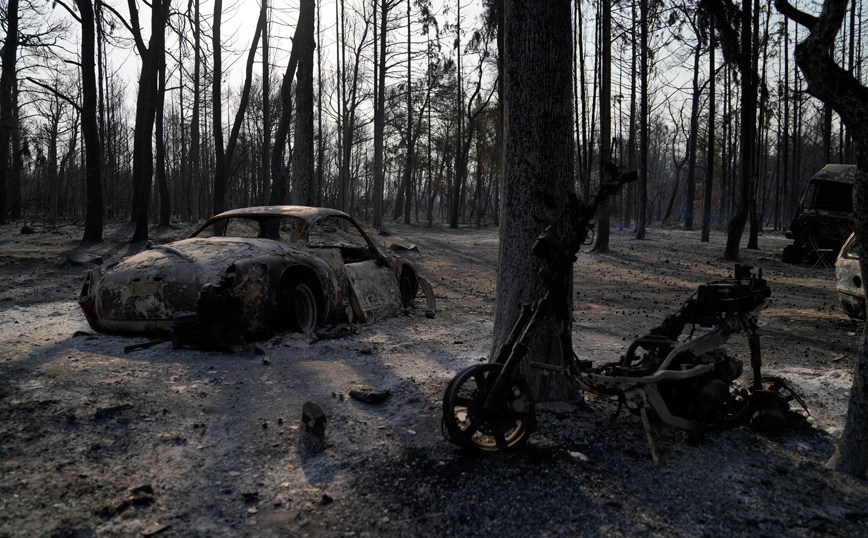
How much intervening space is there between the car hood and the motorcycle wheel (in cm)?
322

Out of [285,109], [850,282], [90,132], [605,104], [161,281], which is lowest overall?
[850,282]

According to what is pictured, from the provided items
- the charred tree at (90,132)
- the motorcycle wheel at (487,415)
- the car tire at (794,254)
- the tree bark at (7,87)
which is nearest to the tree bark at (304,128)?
the charred tree at (90,132)

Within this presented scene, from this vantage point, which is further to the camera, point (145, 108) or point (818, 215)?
point (145, 108)

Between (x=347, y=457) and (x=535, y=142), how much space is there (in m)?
2.45

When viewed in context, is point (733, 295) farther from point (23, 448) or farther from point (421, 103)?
point (421, 103)

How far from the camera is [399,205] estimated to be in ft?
150

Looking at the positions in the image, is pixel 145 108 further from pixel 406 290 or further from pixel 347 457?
pixel 347 457

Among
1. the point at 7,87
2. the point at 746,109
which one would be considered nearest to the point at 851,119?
the point at 746,109

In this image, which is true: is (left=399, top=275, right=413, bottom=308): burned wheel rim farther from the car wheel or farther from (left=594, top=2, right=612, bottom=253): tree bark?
(left=594, top=2, right=612, bottom=253): tree bark

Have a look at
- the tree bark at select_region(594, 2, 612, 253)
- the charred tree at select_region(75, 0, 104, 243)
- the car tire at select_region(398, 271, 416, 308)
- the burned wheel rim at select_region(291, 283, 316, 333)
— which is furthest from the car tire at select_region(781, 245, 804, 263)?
the charred tree at select_region(75, 0, 104, 243)

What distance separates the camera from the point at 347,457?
10.5ft

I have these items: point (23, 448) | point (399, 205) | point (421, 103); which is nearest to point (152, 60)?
point (23, 448)

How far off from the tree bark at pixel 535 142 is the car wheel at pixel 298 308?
9.26 ft

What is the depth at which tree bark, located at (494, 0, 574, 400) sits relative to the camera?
3.91 metres
